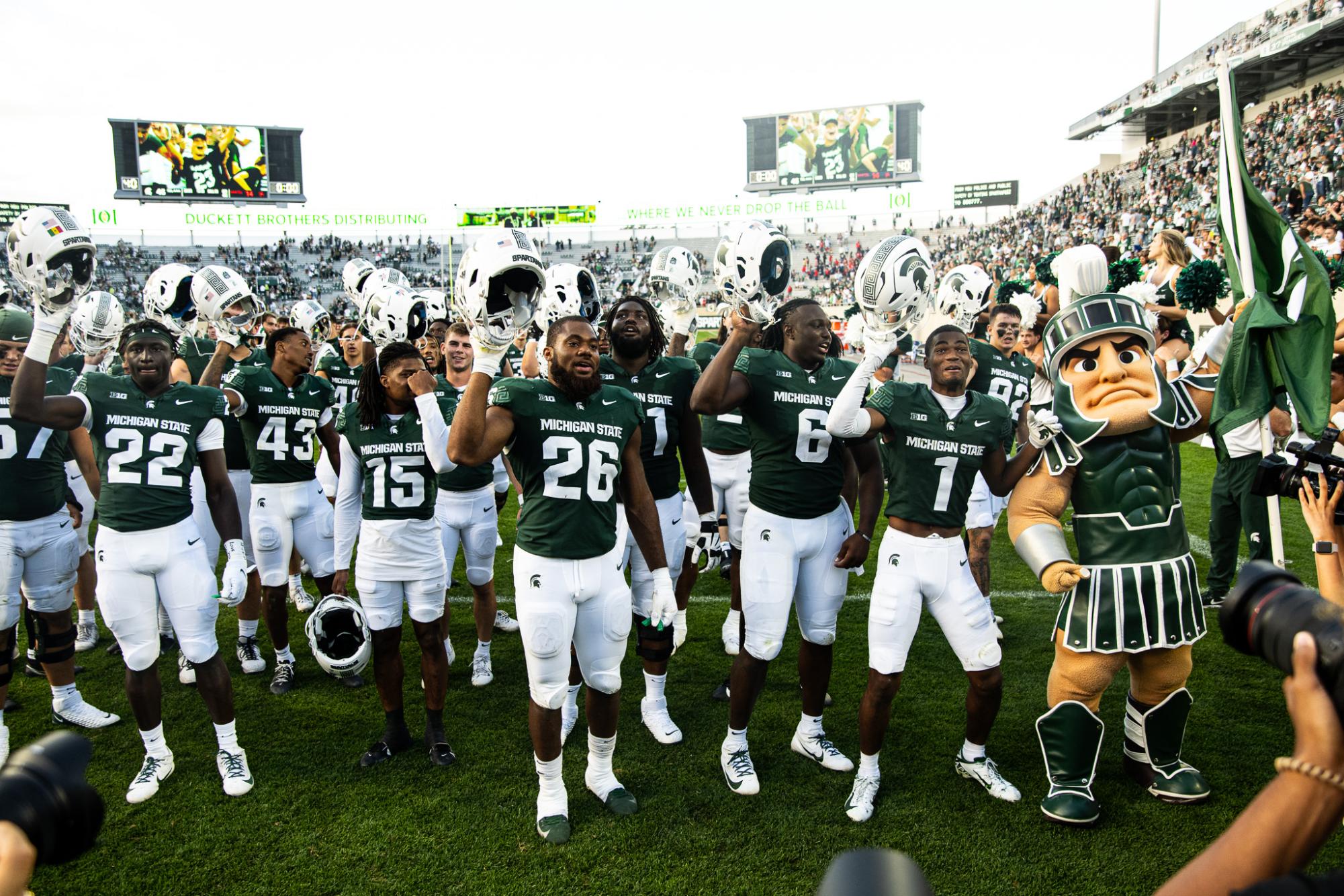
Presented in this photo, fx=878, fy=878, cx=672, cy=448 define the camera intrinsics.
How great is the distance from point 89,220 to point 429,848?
2150 inches

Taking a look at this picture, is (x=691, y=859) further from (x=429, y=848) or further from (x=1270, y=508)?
(x=1270, y=508)

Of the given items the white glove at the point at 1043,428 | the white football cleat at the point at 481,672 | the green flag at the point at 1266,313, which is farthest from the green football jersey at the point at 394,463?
the green flag at the point at 1266,313

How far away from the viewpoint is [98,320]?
17.2 feet

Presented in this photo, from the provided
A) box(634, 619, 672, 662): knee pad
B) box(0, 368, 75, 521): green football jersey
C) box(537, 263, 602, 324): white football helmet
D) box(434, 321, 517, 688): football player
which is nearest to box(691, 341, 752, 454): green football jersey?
box(537, 263, 602, 324): white football helmet

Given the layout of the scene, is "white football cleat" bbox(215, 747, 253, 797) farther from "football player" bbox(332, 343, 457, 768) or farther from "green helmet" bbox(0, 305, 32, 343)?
"green helmet" bbox(0, 305, 32, 343)

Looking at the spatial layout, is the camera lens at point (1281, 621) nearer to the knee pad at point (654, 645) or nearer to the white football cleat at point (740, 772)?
the white football cleat at point (740, 772)

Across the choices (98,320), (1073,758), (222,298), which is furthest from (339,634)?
(1073,758)

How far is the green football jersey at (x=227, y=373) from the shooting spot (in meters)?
6.19

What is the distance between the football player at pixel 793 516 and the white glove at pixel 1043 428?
0.80m

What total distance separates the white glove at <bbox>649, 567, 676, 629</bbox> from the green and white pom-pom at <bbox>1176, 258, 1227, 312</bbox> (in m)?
3.81

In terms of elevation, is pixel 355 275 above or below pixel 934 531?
above

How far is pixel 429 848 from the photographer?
155 inches

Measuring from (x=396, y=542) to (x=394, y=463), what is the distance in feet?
1.46

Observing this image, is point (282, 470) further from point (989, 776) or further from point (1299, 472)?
point (1299, 472)
